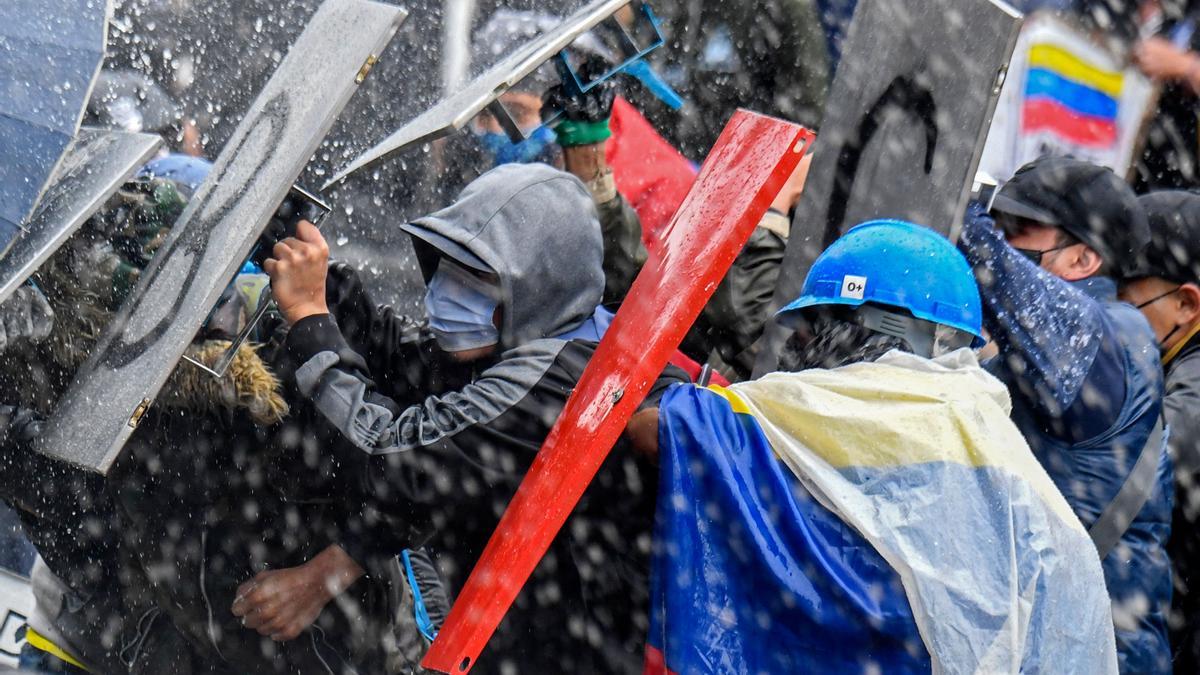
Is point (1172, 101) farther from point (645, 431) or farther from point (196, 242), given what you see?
point (196, 242)

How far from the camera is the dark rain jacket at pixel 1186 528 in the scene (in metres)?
3.74

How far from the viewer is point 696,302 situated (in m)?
2.88

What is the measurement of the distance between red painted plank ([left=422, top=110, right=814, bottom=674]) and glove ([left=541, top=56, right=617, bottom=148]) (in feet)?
3.58

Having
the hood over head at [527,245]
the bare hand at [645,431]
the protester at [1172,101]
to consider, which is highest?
the protester at [1172,101]

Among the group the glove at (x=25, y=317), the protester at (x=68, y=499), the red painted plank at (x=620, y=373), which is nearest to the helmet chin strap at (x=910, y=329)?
the red painted plank at (x=620, y=373)

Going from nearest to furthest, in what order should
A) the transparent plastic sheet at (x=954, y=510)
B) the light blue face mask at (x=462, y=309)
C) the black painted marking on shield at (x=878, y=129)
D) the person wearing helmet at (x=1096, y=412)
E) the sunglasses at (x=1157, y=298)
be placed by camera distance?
the transparent plastic sheet at (x=954, y=510) < the light blue face mask at (x=462, y=309) < the person wearing helmet at (x=1096, y=412) < the black painted marking on shield at (x=878, y=129) < the sunglasses at (x=1157, y=298)

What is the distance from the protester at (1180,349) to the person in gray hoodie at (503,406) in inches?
55.6

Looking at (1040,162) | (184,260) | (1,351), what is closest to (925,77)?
(1040,162)

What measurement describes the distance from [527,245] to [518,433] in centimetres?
41

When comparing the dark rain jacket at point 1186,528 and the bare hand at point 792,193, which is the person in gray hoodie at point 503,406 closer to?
the bare hand at point 792,193

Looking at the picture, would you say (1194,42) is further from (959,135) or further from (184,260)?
(184,260)

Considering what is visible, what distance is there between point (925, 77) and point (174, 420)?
194 centimetres

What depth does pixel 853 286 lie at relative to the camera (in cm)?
289

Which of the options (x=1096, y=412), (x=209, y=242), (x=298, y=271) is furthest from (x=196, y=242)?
(x=1096, y=412)
